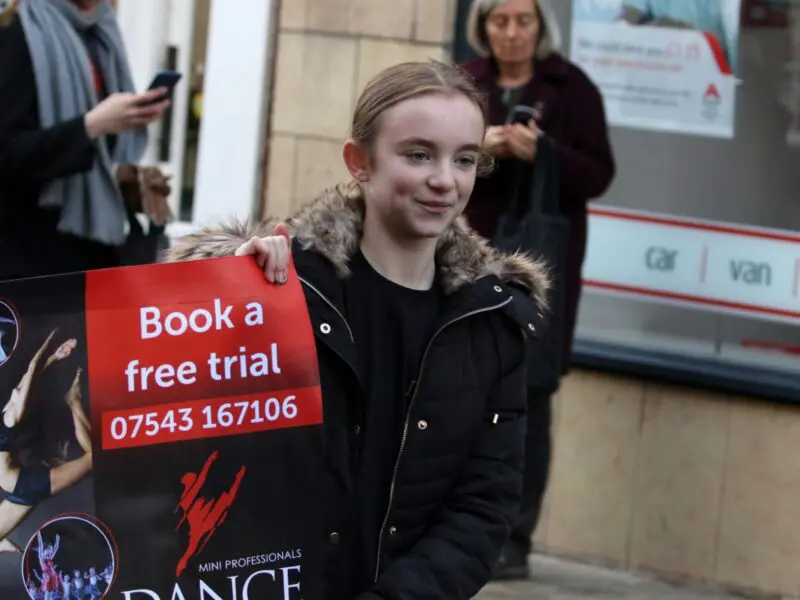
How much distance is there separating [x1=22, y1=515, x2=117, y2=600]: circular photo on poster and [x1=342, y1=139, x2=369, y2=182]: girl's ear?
0.73 m

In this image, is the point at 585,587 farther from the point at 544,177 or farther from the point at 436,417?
the point at 436,417

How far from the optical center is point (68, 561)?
7.97 ft

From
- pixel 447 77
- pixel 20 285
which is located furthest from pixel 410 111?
pixel 20 285

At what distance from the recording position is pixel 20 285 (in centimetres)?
246

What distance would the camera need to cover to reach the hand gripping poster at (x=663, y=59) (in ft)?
20.4

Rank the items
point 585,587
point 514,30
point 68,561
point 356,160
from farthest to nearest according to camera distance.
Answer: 1. point 585,587
2. point 514,30
3. point 356,160
4. point 68,561

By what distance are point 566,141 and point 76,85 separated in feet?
5.45

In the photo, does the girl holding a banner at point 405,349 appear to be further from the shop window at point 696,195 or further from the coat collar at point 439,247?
the shop window at point 696,195

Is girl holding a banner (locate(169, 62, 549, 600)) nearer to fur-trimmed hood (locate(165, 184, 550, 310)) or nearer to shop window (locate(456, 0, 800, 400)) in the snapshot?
fur-trimmed hood (locate(165, 184, 550, 310))

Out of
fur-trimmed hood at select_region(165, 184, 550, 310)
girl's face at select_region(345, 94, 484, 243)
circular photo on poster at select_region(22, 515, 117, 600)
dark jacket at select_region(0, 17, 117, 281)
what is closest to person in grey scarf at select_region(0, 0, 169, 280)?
dark jacket at select_region(0, 17, 117, 281)

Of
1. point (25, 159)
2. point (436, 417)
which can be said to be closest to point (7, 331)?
point (436, 417)

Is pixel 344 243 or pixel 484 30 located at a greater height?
pixel 484 30

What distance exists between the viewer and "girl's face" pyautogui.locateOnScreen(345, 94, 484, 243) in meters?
2.69

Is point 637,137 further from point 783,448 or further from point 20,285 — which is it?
point 20,285
